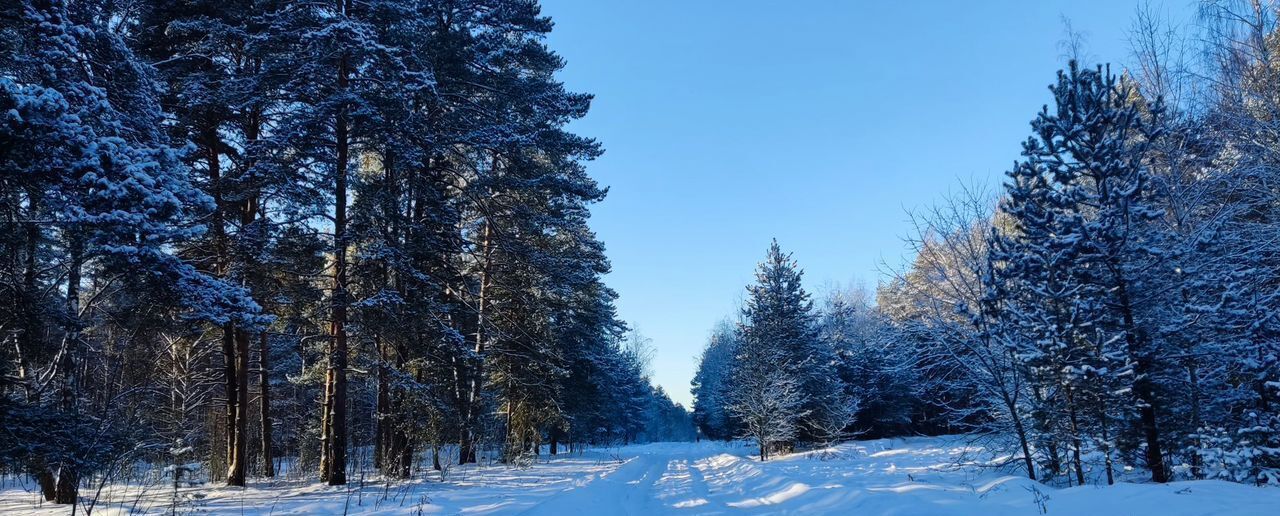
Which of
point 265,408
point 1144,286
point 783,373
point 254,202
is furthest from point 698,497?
point 783,373

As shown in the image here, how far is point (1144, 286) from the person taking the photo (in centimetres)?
970

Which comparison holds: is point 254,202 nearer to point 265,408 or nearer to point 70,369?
point 265,408

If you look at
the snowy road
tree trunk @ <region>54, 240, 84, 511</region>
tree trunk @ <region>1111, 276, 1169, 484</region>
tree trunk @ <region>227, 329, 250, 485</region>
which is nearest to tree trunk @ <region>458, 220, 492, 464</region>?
the snowy road

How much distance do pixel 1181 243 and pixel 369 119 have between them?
46.8 ft

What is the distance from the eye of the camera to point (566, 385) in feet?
86.2

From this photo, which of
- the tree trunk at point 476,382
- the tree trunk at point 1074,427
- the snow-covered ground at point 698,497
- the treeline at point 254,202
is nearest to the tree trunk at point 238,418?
the treeline at point 254,202

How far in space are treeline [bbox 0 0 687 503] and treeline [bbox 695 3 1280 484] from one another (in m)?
10.1

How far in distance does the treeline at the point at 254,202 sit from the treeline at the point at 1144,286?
10.1 metres

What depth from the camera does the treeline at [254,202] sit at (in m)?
5.88

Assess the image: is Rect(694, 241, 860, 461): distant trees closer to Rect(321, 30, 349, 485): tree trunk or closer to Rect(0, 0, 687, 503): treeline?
Rect(0, 0, 687, 503): treeline

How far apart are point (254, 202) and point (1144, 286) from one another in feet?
58.9

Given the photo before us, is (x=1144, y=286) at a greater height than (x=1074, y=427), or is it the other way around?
(x=1144, y=286)

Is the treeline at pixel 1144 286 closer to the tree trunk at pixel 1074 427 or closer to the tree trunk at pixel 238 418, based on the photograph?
the tree trunk at pixel 1074 427

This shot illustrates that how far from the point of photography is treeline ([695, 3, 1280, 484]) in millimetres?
8969
